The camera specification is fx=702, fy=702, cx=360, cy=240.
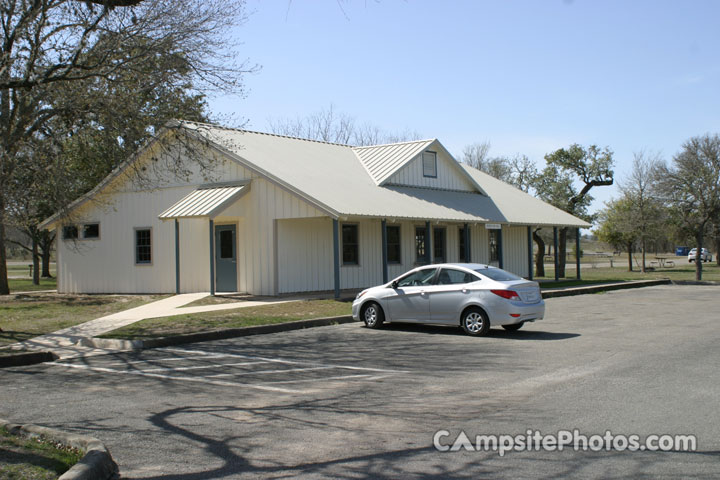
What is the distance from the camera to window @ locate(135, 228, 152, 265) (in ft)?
84.4

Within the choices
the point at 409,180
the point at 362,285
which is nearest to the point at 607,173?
the point at 409,180

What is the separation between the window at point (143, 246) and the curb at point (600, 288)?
14.3 meters

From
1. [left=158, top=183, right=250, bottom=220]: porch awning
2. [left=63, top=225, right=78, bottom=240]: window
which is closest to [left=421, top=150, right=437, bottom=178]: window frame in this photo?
[left=158, top=183, right=250, bottom=220]: porch awning

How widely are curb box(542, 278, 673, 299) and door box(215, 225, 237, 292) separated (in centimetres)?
1072

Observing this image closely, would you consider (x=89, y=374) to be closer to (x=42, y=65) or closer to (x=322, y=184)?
(x=42, y=65)

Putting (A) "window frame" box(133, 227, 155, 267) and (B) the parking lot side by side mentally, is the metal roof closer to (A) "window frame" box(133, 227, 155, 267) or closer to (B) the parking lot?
(A) "window frame" box(133, 227, 155, 267)

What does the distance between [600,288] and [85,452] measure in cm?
2454

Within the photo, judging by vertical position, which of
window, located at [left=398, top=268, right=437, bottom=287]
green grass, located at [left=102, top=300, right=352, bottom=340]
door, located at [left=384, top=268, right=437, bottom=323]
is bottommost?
green grass, located at [left=102, top=300, right=352, bottom=340]

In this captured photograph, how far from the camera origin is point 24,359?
1179 centimetres

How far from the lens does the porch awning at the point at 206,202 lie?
2184cm

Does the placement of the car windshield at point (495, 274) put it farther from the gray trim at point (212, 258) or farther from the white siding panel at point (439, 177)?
the white siding panel at point (439, 177)

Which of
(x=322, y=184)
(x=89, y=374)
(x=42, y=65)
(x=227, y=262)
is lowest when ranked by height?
(x=89, y=374)

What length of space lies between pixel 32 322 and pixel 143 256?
8.64 meters

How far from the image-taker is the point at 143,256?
25891 mm
